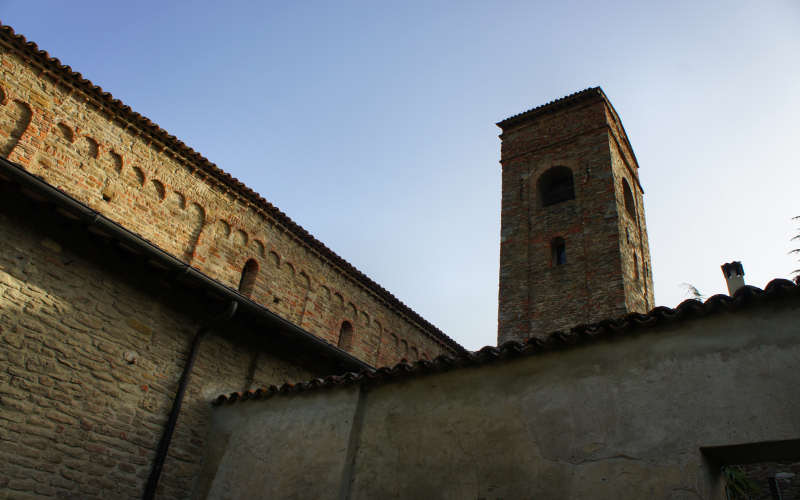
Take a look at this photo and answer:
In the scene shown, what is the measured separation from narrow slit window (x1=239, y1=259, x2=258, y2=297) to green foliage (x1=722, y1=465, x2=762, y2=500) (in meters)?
8.34

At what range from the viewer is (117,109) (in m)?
9.17

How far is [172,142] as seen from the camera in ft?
32.5

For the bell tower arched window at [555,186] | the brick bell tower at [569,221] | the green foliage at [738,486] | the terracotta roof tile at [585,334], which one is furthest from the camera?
the bell tower arched window at [555,186]

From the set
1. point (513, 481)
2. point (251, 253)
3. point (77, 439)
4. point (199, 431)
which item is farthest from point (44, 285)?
point (513, 481)

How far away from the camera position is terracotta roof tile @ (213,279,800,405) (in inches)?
176

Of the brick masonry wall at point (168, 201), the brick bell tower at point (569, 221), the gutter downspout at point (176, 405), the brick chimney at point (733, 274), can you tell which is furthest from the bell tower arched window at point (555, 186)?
the gutter downspout at point (176, 405)

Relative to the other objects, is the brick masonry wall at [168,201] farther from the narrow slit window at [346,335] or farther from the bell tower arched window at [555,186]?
the bell tower arched window at [555,186]

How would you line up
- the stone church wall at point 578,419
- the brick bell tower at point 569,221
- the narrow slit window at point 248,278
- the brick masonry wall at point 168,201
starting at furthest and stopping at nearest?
1. the brick bell tower at point 569,221
2. the narrow slit window at point 248,278
3. the brick masonry wall at point 168,201
4. the stone church wall at point 578,419

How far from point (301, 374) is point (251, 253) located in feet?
9.70

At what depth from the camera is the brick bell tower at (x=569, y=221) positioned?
41.3 ft

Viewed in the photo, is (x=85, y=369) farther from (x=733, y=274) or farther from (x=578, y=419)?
(x=733, y=274)

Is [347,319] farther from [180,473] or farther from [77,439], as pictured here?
[77,439]

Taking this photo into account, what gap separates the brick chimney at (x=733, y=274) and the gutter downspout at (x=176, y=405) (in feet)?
36.6

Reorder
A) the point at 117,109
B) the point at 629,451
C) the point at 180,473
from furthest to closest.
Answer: the point at 117,109
the point at 180,473
the point at 629,451
